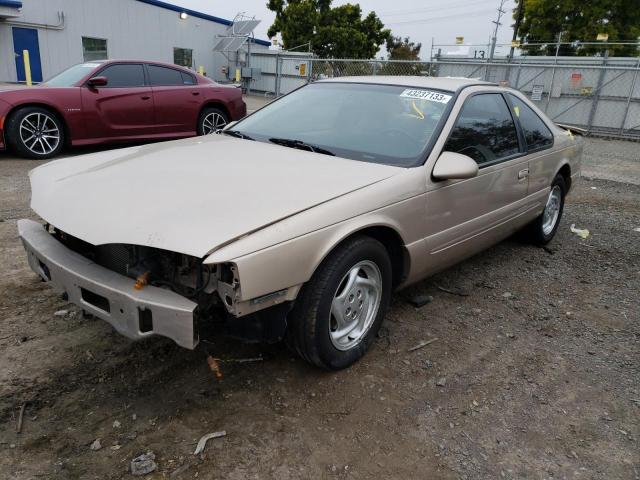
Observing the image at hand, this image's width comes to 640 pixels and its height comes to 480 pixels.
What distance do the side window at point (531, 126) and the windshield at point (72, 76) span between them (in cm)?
611

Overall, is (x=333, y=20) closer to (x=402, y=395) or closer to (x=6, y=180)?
(x=6, y=180)

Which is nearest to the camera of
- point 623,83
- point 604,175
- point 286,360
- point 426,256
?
point 286,360

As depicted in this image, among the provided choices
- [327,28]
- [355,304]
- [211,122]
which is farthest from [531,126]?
[327,28]

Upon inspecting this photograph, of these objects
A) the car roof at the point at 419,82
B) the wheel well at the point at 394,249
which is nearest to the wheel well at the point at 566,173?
the car roof at the point at 419,82

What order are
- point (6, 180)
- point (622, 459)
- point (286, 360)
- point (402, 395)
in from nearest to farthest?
point (622, 459) < point (402, 395) < point (286, 360) < point (6, 180)

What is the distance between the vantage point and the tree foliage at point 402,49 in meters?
45.0

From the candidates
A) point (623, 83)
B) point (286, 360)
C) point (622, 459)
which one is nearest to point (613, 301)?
point (622, 459)

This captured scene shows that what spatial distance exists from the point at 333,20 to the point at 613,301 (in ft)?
113

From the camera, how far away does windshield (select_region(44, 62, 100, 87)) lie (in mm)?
7488

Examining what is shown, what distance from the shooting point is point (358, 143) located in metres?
3.20

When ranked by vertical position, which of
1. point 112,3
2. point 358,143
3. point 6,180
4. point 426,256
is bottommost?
point 6,180

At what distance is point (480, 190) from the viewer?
347 cm

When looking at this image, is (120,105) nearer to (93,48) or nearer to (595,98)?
(595,98)

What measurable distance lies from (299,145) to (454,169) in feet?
3.13
